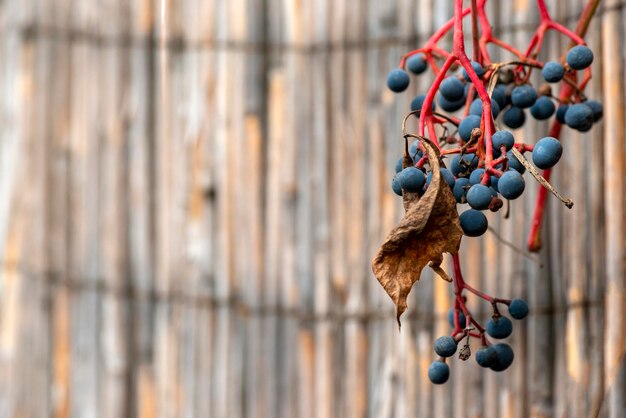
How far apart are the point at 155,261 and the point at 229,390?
296 millimetres

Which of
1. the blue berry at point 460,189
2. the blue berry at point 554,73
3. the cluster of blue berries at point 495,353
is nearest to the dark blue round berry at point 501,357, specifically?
the cluster of blue berries at point 495,353

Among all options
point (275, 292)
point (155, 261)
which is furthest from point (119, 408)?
point (275, 292)

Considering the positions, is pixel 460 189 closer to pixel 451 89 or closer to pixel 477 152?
pixel 477 152

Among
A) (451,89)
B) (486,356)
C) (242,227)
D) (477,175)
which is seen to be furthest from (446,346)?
(242,227)

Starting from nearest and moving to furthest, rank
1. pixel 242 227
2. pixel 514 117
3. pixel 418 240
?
pixel 418 240
pixel 514 117
pixel 242 227

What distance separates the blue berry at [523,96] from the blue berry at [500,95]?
14 millimetres

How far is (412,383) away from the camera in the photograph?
1641mm

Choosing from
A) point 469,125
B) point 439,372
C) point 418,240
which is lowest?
point 439,372

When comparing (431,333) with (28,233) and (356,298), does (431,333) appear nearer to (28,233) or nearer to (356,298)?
(356,298)

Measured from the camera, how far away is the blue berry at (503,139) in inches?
36.3

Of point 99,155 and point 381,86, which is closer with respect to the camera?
point 381,86

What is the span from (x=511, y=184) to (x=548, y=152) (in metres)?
0.09

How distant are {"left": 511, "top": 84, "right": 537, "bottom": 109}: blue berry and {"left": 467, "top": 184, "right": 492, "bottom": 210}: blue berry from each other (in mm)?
271

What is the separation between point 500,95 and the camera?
3.69ft
